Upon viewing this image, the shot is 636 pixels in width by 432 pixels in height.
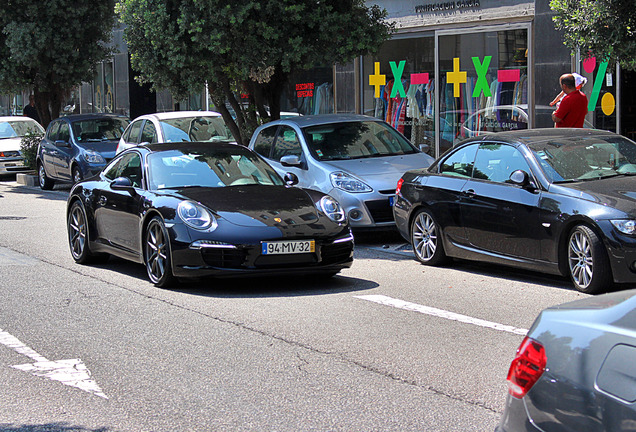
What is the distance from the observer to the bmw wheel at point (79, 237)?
34.5 ft

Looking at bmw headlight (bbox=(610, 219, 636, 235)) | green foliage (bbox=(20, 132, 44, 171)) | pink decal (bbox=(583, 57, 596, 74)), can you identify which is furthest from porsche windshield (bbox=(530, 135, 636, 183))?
green foliage (bbox=(20, 132, 44, 171))

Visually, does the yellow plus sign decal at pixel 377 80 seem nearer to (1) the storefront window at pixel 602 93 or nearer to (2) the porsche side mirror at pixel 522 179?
(1) the storefront window at pixel 602 93

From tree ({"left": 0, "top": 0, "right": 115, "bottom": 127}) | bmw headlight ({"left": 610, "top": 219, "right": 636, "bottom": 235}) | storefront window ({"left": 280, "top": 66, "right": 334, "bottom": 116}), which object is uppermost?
tree ({"left": 0, "top": 0, "right": 115, "bottom": 127})

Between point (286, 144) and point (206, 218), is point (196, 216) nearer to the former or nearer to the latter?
point (206, 218)

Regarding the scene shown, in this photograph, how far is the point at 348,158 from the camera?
1286 centimetres

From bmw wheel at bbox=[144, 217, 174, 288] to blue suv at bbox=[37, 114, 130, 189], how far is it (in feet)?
36.9

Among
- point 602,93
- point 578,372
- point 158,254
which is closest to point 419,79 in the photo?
point 602,93

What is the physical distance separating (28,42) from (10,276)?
15875mm

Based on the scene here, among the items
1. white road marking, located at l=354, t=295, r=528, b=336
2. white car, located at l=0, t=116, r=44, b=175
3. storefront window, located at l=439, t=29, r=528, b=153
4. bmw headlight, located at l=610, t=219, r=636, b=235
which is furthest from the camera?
white car, located at l=0, t=116, r=44, b=175

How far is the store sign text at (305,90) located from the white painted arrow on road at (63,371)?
1739cm

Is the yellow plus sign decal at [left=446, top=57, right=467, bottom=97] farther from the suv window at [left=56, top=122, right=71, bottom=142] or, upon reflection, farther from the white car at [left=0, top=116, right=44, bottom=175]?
the white car at [left=0, top=116, right=44, bottom=175]

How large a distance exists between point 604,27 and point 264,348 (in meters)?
7.07

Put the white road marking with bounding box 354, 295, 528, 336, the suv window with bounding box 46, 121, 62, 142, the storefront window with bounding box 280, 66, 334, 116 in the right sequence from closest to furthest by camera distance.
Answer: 1. the white road marking with bounding box 354, 295, 528, 336
2. the suv window with bounding box 46, 121, 62, 142
3. the storefront window with bounding box 280, 66, 334, 116

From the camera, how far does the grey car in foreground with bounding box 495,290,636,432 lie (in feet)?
8.70
